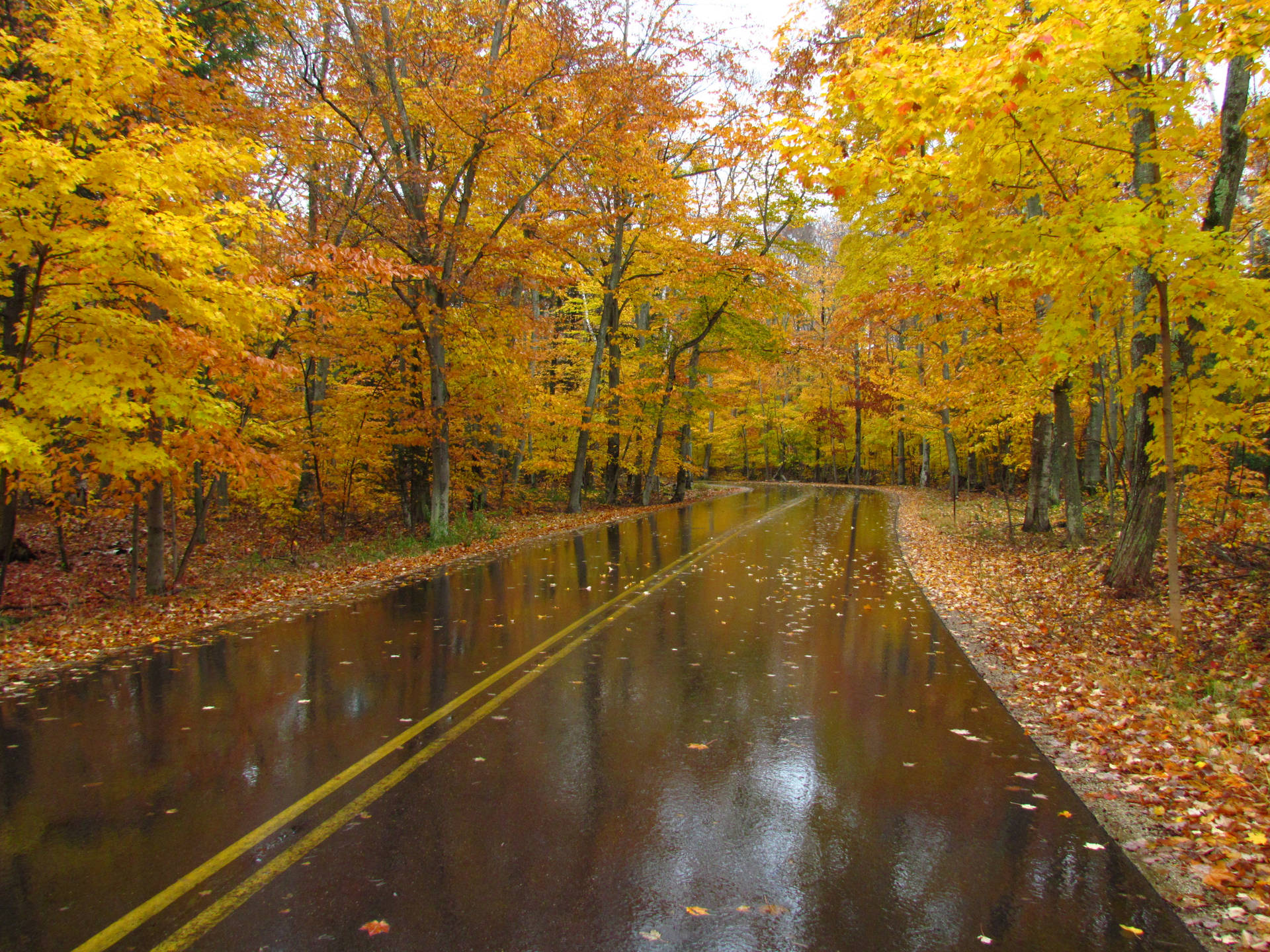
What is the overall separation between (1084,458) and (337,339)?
22582mm

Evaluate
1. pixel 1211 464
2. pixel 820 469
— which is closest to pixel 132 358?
pixel 1211 464

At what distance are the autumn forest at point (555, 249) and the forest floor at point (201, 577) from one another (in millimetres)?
665

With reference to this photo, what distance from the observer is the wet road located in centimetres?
297

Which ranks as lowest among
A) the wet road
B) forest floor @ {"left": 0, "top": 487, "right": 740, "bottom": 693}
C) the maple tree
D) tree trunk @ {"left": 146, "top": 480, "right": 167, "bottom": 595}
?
forest floor @ {"left": 0, "top": 487, "right": 740, "bottom": 693}

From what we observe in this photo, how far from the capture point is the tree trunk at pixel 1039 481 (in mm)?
15328

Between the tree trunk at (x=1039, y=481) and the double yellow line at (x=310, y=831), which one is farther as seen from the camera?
the tree trunk at (x=1039, y=481)

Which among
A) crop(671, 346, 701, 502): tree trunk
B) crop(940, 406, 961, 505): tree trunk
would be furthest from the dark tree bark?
crop(671, 346, 701, 502): tree trunk

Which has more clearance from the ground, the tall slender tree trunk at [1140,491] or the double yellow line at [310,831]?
the tall slender tree trunk at [1140,491]

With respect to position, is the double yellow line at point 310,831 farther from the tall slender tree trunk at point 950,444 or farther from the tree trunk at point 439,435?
the tall slender tree trunk at point 950,444

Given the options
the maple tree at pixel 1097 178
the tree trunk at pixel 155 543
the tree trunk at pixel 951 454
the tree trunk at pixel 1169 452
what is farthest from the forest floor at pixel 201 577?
the tree trunk at pixel 951 454

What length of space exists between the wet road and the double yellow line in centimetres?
2

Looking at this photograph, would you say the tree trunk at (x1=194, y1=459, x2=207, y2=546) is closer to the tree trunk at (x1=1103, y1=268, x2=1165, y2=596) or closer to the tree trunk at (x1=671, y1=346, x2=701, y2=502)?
the tree trunk at (x1=1103, y1=268, x2=1165, y2=596)

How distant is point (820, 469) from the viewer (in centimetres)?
5803

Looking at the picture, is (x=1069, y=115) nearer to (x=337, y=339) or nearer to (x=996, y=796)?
(x=996, y=796)
